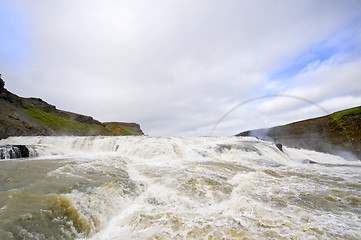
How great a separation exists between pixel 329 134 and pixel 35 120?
7731 centimetres

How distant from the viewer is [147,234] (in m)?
3.86

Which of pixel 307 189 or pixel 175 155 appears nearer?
pixel 307 189

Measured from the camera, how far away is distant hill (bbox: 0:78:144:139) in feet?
115

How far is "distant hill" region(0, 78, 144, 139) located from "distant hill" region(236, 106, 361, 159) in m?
61.6

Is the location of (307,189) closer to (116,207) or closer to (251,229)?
(251,229)

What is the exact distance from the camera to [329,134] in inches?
1479

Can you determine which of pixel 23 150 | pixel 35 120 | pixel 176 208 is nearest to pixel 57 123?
pixel 35 120

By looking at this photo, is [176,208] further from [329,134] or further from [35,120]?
[35,120]

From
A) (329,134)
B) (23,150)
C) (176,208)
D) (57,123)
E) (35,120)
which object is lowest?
(176,208)

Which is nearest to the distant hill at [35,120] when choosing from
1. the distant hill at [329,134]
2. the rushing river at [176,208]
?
the rushing river at [176,208]

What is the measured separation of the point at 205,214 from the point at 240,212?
39.7 inches

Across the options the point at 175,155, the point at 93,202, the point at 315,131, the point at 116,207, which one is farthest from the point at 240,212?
the point at 315,131

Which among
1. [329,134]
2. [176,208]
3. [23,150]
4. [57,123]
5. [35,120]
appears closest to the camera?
[176,208]

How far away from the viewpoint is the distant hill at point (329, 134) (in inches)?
1275
